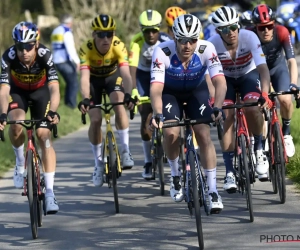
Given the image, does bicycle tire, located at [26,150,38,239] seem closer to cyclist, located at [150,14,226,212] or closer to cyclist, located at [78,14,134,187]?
cyclist, located at [150,14,226,212]

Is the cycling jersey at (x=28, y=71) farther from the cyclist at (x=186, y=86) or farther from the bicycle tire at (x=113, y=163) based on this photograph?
the cyclist at (x=186, y=86)

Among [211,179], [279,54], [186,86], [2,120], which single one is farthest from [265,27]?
[2,120]

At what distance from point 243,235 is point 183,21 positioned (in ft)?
6.50

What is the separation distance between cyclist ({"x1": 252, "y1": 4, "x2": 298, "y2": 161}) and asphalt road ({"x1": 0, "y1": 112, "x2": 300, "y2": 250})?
2.87 ft

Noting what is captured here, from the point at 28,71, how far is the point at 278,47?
3025 millimetres

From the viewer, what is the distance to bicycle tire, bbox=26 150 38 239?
839 cm

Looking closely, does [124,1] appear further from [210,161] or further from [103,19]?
[210,161]

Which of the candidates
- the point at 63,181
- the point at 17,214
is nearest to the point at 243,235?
the point at 17,214

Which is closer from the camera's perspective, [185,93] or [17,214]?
[185,93]

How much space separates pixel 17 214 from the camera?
982cm

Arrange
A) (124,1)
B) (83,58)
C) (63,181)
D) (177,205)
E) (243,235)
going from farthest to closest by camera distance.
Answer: (124,1) < (63,181) < (83,58) < (177,205) < (243,235)

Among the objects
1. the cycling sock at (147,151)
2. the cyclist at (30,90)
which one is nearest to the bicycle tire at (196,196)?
the cyclist at (30,90)

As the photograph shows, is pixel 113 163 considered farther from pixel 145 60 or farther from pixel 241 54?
pixel 145 60

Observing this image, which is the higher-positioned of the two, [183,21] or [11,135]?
[183,21]
